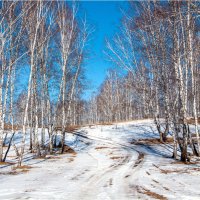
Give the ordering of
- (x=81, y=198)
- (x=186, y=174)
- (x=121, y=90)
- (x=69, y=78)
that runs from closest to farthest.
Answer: (x=81, y=198) → (x=186, y=174) → (x=69, y=78) → (x=121, y=90)

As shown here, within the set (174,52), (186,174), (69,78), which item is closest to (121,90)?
(69,78)

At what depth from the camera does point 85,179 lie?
9242mm

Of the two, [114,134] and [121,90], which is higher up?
[121,90]

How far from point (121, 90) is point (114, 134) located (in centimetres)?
2314

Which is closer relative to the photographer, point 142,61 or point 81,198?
point 81,198

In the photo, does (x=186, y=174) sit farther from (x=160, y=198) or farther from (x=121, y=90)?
(x=121, y=90)

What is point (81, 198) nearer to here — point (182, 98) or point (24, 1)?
point (182, 98)

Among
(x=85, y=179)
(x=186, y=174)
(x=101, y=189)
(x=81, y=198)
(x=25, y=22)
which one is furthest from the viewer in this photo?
(x=25, y=22)

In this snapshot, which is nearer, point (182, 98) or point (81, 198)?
point (81, 198)

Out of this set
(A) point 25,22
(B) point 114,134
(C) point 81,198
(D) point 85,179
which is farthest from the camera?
(B) point 114,134

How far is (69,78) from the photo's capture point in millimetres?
21750

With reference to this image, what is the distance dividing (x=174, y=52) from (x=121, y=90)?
1641 inches

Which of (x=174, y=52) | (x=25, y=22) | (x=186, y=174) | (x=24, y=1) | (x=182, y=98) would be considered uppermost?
(x=24, y=1)

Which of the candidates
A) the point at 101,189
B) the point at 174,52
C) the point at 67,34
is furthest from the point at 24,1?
the point at 101,189
